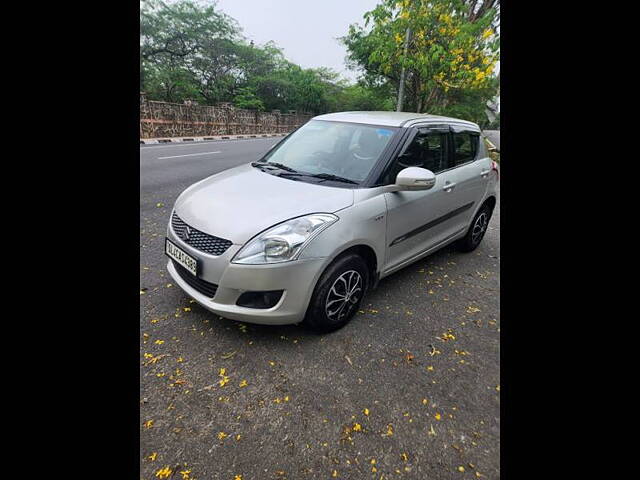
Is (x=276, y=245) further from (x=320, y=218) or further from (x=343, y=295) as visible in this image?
(x=343, y=295)

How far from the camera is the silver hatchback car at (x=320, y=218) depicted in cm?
221

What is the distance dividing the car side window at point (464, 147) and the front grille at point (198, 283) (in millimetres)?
2789

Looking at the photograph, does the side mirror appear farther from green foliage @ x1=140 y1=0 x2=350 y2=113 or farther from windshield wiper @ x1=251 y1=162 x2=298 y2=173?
green foliage @ x1=140 y1=0 x2=350 y2=113

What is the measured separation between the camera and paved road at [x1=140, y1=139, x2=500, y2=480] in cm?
165

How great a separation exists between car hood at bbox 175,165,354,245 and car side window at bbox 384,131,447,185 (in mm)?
548

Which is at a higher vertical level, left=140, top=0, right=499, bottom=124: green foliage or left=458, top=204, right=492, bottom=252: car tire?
left=140, top=0, right=499, bottom=124: green foliage

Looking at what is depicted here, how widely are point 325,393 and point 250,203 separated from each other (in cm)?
138

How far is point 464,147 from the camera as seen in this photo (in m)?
3.79

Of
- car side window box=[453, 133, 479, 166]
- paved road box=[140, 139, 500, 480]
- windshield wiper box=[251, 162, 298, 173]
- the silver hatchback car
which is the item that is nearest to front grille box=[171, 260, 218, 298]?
the silver hatchback car
